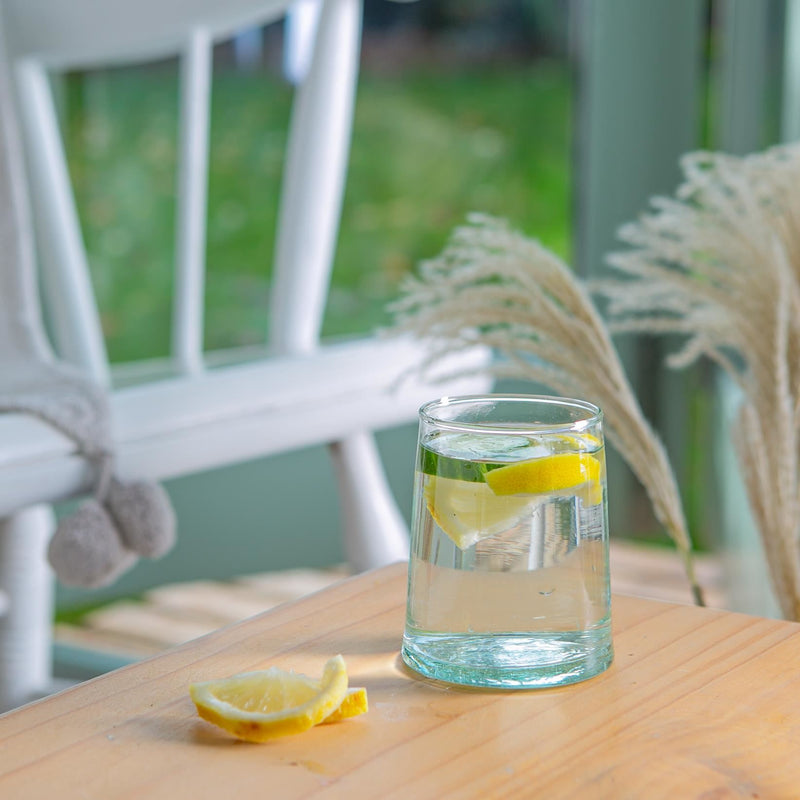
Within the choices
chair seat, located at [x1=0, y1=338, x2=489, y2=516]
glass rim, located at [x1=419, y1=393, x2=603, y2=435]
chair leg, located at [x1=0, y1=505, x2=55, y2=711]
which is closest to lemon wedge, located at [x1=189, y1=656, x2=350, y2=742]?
glass rim, located at [x1=419, y1=393, x2=603, y2=435]

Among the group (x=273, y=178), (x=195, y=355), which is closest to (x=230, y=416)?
Answer: (x=195, y=355)

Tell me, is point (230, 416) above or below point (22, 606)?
above

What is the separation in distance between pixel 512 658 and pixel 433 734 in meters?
0.06

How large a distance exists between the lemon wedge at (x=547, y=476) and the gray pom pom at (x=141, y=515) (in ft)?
1.69

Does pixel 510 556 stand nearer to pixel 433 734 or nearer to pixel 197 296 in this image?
pixel 433 734

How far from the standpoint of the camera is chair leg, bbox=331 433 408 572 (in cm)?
116

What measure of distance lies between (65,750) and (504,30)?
6.79ft

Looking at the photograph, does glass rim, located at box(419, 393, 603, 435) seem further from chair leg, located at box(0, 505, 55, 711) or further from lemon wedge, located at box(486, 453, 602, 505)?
chair leg, located at box(0, 505, 55, 711)

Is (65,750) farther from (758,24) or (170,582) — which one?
(758,24)

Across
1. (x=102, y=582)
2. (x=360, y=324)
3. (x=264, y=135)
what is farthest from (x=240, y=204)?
(x=102, y=582)

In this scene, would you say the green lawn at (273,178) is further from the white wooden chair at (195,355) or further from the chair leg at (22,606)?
the chair leg at (22,606)

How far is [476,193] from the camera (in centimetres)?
234

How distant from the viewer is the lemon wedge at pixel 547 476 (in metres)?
0.48

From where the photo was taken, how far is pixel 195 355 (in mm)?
1349
